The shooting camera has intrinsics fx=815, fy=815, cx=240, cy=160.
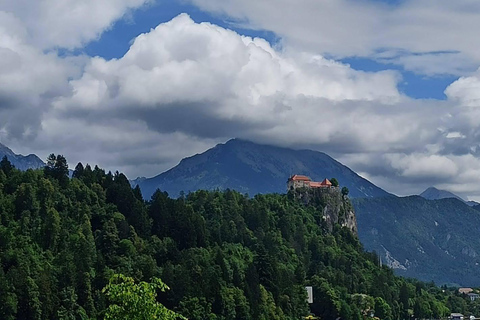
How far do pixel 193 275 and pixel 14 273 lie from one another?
109 feet

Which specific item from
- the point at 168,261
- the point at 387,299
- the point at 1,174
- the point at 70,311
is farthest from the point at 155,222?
the point at 387,299

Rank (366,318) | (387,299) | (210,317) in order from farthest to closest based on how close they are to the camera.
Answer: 1. (387,299)
2. (366,318)
3. (210,317)

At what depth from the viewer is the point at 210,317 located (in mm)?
128375

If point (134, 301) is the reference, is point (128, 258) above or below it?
above

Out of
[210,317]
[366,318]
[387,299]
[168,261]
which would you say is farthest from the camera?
[387,299]

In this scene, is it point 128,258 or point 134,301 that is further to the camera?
point 128,258

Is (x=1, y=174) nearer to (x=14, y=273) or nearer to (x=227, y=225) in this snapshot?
(x=14, y=273)

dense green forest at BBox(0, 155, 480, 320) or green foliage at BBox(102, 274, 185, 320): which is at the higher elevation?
dense green forest at BBox(0, 155, 480, 320)

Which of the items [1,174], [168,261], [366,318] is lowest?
[366,318]

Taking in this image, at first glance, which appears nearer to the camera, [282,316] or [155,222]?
[282,316]

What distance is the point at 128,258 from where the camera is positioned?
135 m

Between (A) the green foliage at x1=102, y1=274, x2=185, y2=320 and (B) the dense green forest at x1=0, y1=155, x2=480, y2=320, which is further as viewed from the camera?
(B) the dense green forest at x1=0, y1=155, x2=480, y2=320

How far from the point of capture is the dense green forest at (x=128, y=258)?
380 feet

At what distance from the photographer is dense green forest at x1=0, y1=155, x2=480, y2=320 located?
11588cm
